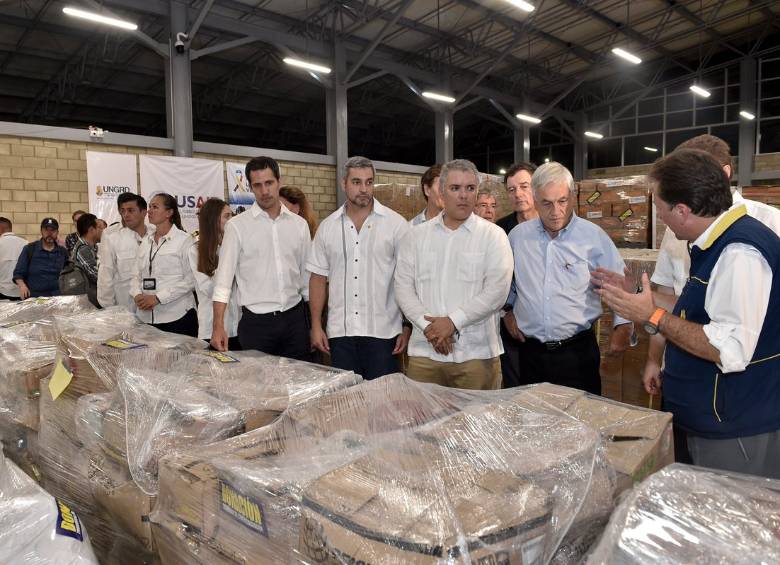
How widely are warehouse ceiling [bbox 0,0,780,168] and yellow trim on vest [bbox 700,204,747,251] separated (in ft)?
25.1

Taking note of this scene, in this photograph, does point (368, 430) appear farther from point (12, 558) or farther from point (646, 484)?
point (12, 558)

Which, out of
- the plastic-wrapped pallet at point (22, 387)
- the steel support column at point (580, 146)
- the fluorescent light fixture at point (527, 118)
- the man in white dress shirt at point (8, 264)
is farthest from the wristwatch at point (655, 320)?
the steel support column at point (580, 146)

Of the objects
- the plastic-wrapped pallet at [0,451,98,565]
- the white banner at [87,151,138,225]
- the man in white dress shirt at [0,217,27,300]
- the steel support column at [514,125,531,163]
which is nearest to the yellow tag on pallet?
the plastic-wrapped pallet at [0,451,98,565]

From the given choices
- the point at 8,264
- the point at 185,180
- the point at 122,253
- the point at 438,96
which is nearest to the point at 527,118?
the point at 438,96

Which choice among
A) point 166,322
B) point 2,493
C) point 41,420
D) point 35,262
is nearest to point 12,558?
point 2,493

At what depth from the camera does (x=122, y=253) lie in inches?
154

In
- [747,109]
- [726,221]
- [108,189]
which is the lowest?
[726,221]

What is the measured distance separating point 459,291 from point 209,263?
5.23ft

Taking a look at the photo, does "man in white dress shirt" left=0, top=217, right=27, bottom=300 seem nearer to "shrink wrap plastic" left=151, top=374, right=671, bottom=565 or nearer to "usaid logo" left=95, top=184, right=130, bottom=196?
"usaid logo" left=95, top=184, right=130, bottom=196

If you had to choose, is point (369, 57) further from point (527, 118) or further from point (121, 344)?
point (121, 344)

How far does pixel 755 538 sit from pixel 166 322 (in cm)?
341

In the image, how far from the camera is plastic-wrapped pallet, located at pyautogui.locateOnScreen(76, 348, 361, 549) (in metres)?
1.22

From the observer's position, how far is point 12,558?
2.91 ft

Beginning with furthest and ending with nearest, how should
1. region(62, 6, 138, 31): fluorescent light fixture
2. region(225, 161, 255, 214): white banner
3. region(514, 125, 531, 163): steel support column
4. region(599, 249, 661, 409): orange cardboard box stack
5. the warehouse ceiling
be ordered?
region(514, 125, 531, 163): steel support column
the warehouse ceiling
region(225, 161, 255, 214): white banner
region(62, 6, 138, 31): fluorescent light fixture
region(599, 249, 661, 409): orange cardboard box stack
